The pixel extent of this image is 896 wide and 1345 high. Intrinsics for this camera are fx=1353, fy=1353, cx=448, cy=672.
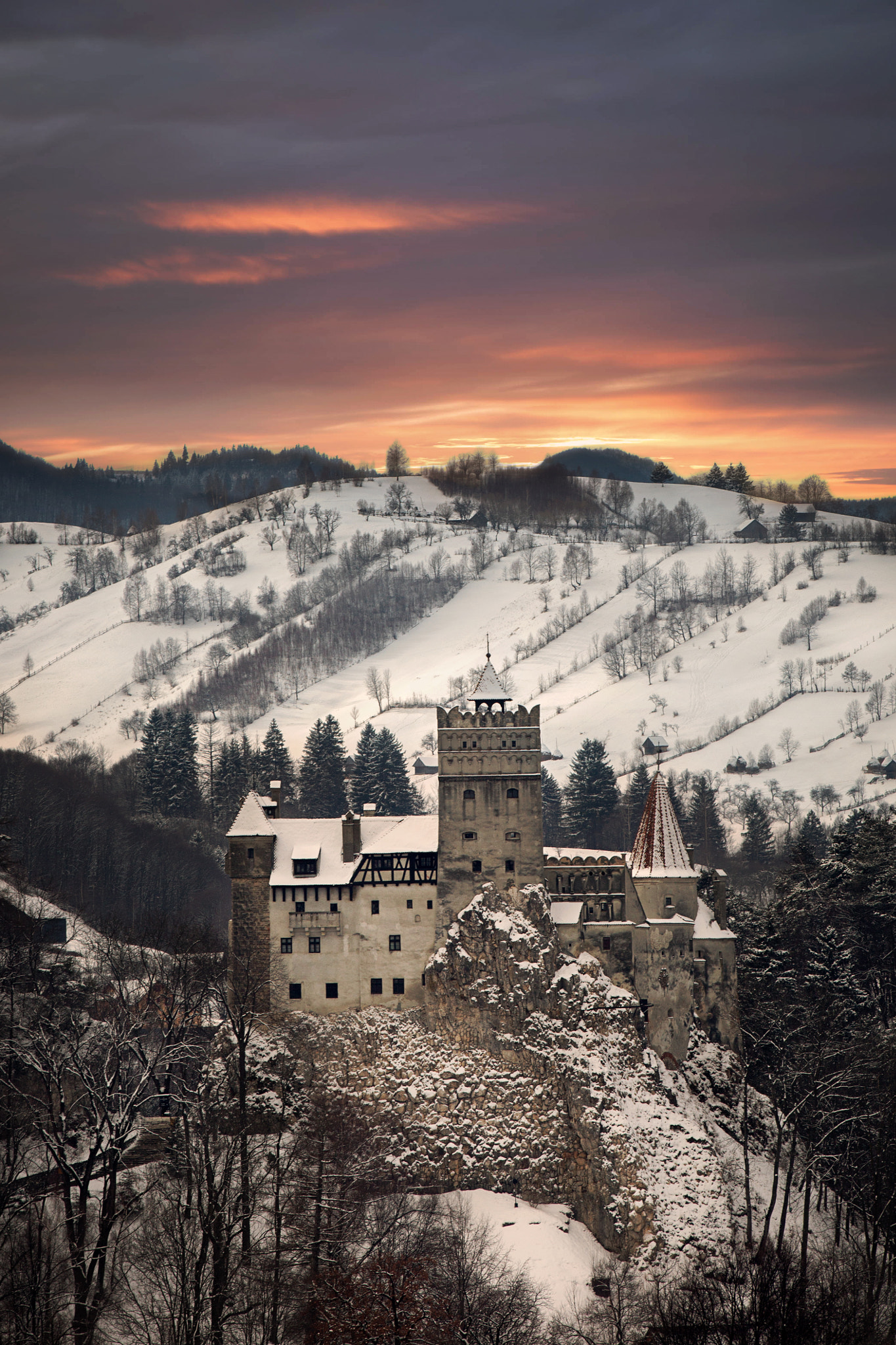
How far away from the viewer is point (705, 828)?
126 meters

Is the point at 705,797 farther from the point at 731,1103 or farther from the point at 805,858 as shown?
the point at 731,1103

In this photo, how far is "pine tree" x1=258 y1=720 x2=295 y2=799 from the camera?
424ft

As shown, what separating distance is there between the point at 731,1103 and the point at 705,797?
58059mm

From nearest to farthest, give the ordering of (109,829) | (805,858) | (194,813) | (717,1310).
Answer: (717,1310) → (805,858) → (109,829) → (194,813)

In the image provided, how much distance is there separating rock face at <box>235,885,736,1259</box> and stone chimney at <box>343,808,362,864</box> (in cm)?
730

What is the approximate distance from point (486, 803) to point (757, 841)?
5726 centimetres

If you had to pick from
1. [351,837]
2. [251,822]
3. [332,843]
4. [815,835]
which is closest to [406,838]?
[351,837]

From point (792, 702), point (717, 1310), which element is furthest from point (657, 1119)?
point (792, 702)

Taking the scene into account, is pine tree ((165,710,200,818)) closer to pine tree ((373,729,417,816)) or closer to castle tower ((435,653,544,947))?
pine tree ((373,729,417,816))

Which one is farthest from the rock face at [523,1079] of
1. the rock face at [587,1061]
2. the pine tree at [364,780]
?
the pine tree at [364,780]

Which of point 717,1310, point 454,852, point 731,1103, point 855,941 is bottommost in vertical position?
point 717,1310

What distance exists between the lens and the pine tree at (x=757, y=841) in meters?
126

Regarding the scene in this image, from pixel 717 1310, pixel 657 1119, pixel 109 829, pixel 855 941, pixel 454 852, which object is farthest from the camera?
pixel 109 829

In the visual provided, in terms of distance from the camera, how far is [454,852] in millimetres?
75812
